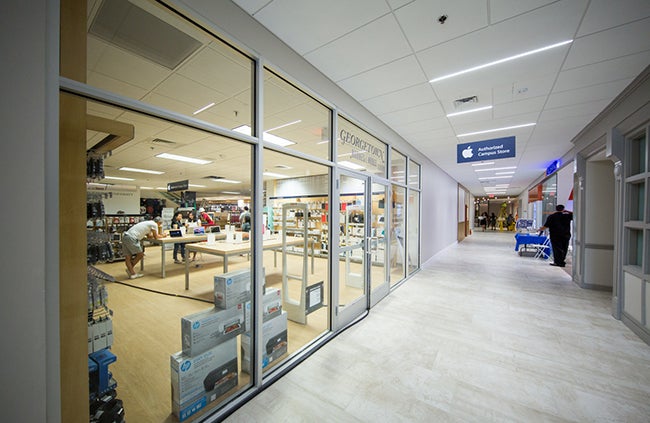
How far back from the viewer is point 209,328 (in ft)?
6.44

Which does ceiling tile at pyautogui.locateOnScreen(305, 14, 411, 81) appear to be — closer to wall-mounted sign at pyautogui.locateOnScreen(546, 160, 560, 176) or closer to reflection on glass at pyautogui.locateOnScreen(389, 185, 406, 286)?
reflection on glass at pyautogui.locateOnScreen(389, 185, 406, 286)

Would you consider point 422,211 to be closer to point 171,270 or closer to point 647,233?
point 647,233

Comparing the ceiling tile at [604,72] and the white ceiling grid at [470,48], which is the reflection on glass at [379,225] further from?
the ceiling tile at [604,72]

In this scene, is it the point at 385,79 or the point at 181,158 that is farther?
the point at 181,158

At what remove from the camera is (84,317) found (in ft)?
4.45

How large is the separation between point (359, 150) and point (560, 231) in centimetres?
708

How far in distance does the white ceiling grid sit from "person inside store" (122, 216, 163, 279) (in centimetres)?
569

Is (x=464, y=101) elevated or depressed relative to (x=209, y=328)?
elevated

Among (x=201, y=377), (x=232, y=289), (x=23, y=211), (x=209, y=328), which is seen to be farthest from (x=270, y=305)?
(x=23, y=211)

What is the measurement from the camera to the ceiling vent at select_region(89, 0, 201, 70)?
196 cm

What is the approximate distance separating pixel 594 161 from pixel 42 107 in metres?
7.79

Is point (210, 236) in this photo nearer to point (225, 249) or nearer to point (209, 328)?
point (225, 249)

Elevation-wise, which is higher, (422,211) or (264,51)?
(264,51)

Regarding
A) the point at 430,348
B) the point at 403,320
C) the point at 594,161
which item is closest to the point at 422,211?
the point at 594,161
